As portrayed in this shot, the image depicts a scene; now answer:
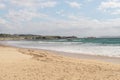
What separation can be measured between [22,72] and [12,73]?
1.55 ft

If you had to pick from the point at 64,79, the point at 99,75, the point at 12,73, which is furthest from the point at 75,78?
the point at 12,73

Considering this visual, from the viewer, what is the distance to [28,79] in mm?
10016

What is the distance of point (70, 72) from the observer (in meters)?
11.6

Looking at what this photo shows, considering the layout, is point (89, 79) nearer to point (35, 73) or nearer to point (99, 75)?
point (99, 75)

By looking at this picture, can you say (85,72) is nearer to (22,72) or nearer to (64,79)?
(64,79)

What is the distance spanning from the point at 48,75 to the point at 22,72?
1.38 m

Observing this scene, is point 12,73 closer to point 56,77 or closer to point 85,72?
point 56,77

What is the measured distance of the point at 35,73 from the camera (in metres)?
11.3

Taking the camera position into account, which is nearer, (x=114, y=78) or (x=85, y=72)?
(x=114, y=78)

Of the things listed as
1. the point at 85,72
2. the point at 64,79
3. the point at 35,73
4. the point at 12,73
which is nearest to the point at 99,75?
the point at 85,72

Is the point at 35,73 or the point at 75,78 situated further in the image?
the point at 35,73

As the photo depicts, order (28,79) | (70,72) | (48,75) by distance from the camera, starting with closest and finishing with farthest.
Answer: (28,79), (48,75), (70,72)

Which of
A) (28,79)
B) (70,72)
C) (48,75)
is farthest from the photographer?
(70,72)

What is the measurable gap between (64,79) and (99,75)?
1.78 m
